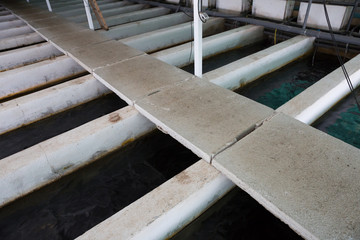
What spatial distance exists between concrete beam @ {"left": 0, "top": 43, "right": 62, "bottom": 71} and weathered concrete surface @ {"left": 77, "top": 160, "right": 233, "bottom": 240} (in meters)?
4.15

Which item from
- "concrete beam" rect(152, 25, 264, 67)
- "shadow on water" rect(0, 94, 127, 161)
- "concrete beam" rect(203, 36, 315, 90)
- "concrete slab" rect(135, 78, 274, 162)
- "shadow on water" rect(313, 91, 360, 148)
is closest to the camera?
"concrete slab" rect(135, 78, 274, 162)

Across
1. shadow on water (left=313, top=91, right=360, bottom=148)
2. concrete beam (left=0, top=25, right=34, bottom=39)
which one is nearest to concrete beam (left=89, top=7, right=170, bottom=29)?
concrete beam (left=0, top=25, right=34, bottom=39)

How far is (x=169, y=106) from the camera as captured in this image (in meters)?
2.43

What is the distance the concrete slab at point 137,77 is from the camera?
2734mm

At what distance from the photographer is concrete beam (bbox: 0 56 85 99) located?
3.64 meters

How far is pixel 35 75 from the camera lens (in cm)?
384

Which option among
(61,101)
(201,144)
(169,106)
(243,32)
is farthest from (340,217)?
(243,32)

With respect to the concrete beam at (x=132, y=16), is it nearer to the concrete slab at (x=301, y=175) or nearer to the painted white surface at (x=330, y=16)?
the painted white surface at (x=330, y=16)

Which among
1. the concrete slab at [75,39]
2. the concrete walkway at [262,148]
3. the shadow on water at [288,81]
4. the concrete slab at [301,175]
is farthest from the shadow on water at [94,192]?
the concrete slab at [75,39]

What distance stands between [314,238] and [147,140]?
192 cm

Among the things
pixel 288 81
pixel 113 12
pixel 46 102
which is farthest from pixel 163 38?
pixel 113 12

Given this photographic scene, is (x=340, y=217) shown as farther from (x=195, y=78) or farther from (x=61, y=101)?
(x=61, y=101)

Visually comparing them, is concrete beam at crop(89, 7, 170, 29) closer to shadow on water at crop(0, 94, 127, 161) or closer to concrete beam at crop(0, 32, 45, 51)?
concrete beam at crop(0, 32, 45, 51)

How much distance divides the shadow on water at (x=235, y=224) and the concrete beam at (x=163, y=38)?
11.9ft
